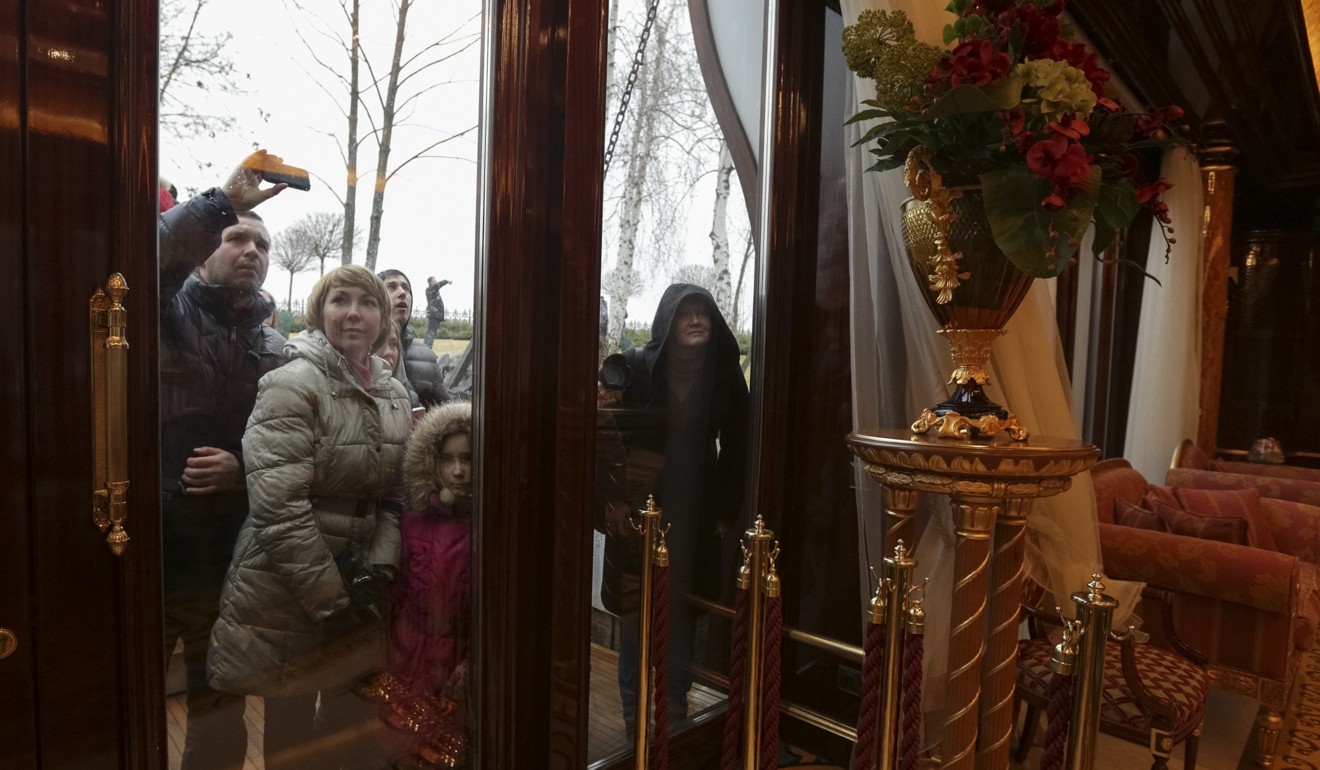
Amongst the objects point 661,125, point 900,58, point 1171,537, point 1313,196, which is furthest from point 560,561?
point 1313,196

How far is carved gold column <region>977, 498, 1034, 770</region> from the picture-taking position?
150 centimetres

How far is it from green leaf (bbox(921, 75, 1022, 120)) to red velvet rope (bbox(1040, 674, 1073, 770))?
0.89 m

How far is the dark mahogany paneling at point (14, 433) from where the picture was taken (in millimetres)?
943

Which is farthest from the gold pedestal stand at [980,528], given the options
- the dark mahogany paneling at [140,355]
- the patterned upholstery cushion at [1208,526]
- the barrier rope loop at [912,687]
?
the patterned upholstery cushion at [1208,526]

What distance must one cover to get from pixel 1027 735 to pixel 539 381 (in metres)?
1.88

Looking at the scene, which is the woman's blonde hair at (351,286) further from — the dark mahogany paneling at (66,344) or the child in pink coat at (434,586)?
the dark mahogany paneling at (66,344)

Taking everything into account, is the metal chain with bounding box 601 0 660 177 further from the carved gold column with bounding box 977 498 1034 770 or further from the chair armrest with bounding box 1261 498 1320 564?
the chair armrest with bounding box 1261 498 1320 564

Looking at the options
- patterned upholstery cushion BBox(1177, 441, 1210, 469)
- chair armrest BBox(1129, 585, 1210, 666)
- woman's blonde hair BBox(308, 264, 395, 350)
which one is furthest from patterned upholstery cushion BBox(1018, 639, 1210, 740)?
patterned upholstery cushion BBox(1177, 441, 1210, 469)

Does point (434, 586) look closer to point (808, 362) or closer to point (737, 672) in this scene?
point (737, 672)

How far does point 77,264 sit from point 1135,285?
590cm

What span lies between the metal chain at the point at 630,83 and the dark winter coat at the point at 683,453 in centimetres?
36

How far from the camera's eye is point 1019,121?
127 cm

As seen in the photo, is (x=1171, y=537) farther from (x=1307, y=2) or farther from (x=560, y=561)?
(x=1307, y=2)

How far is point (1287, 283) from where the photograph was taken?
254 inches
